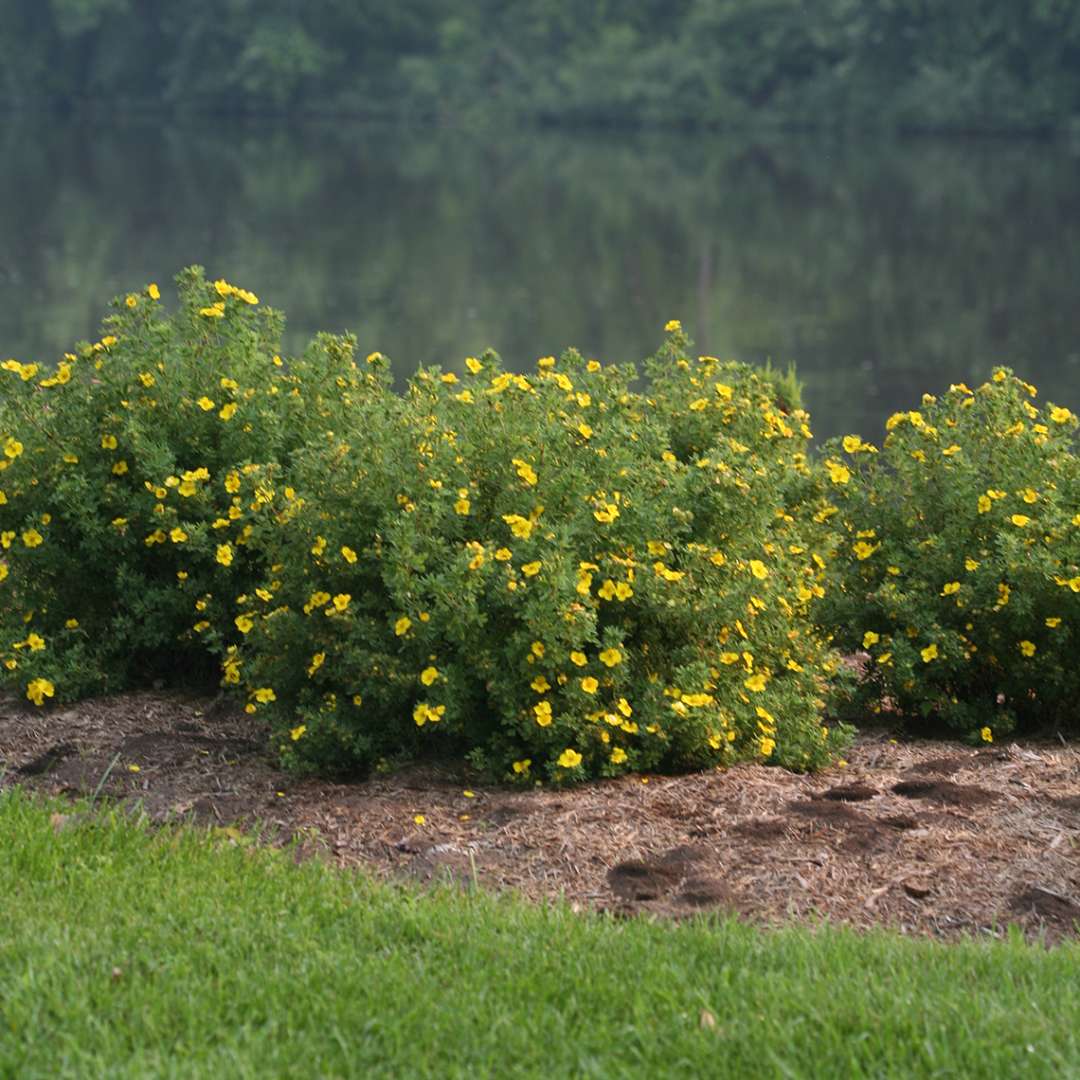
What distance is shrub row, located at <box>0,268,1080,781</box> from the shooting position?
15.8 feet

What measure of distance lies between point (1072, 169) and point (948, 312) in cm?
2168

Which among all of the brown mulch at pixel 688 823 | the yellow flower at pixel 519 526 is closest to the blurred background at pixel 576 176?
the brown mulch at pixel 688 823

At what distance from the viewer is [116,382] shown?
584 centimetres

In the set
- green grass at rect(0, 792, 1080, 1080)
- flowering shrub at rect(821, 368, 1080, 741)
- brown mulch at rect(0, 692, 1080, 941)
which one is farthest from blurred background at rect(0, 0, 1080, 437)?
green grass at rect(0, 792, 1080, 1080)

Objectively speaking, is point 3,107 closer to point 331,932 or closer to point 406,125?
point 406,125

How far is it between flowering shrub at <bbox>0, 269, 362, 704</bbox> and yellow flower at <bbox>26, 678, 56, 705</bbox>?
1 cm

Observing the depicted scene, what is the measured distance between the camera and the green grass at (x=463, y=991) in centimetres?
324

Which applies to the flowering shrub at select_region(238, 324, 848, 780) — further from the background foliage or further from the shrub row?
the background foliage

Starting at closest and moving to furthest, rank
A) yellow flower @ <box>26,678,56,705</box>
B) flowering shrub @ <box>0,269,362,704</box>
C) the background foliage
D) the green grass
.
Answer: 1. the green grass
2. yellow flower @ <box>26,678,56,705</box>
3. flowering shrub @ <box>0,269,362,704</box>
4. the background foliage

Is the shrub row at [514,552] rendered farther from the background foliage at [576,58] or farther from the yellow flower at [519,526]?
the background foliage at [576,58]

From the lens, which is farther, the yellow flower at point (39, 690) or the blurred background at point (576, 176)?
the blurred background at point (576, 176)

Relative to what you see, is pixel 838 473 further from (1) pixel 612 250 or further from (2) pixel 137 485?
(1) pixel 612 250

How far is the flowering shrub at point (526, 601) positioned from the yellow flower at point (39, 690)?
633 millimetres

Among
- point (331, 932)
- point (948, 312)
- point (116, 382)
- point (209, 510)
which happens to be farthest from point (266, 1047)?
point (948, 312)
